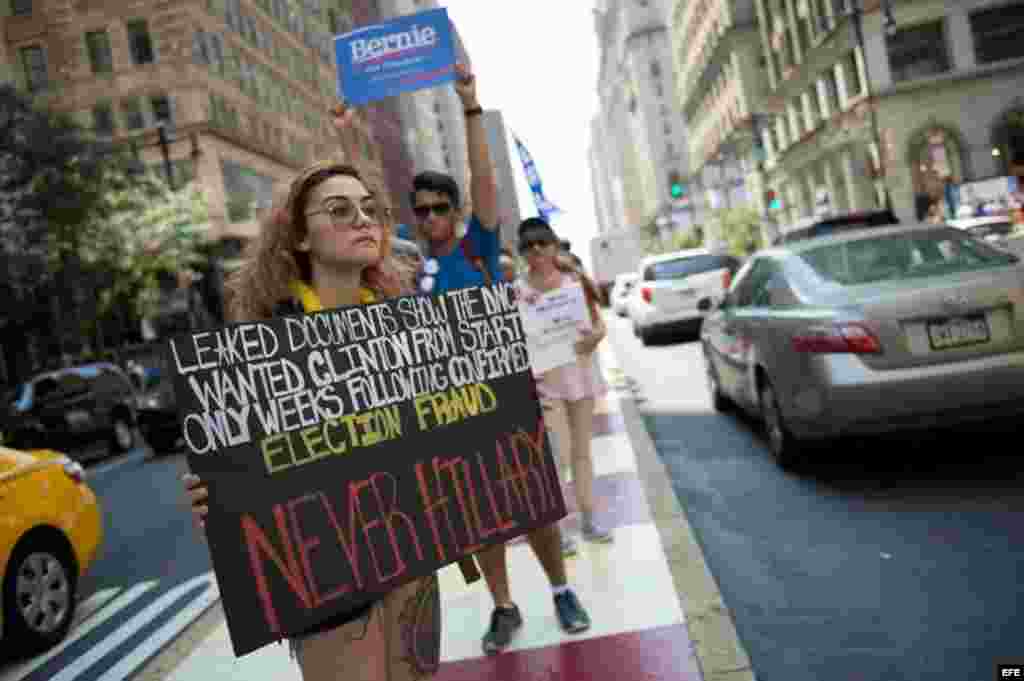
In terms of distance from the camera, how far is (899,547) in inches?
182

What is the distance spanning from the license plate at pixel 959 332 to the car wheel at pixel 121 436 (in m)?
15.0

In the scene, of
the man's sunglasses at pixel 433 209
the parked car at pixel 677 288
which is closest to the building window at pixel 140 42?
the parked car at pixel 677 288

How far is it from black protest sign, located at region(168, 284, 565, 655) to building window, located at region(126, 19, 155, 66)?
131 ft

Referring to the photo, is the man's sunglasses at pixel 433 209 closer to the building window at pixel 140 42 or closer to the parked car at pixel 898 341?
the parked car at pixel 898 341

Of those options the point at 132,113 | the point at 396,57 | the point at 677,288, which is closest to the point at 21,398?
the point at 677,288

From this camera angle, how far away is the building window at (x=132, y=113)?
39219 mm

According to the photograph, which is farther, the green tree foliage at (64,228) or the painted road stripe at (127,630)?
the green tree foliage at (64,228)

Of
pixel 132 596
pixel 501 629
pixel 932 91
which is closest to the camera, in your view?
pixel 501 629

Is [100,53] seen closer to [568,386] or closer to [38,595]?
[38,595]

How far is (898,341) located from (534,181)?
784 centimetres

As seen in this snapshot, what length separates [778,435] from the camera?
646cm

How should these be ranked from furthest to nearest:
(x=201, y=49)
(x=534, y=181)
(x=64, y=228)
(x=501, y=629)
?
(x=201, y=49), (x=64, y=228), (x=534, y=181), (x=501, y=629)

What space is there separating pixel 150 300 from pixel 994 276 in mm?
30002

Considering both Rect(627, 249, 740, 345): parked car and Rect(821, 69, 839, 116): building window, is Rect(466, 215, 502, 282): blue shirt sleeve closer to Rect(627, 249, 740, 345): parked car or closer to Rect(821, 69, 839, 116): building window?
Rect(627, 249, 740, 345): parked car
